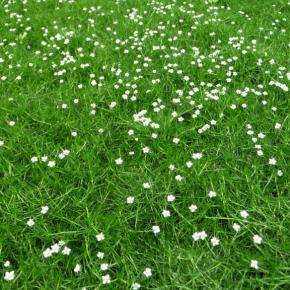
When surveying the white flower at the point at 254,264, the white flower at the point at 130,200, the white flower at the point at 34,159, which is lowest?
the white flower at the point at 34,159

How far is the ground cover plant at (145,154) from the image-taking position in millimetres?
2812

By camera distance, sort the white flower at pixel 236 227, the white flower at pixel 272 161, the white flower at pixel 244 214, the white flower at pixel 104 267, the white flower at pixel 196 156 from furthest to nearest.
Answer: the white flower at pixel 196 156
the white flower at pixel 272 161
the white flower at pixel 244 214
the white flower at pixel 236 227
the white flower at pixel 104 267

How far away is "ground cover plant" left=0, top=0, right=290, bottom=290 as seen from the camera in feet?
9.23

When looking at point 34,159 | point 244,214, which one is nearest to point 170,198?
point 244,214

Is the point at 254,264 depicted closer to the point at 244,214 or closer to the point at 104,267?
the point at 244,214

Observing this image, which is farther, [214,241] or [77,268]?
[214,241]

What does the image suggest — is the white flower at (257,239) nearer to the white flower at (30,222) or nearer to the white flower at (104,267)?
the white flower at (104,267)

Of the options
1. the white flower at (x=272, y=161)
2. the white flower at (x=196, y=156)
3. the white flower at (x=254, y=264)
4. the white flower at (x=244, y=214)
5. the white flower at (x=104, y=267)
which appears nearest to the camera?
the white flower at (x=254, y=264)

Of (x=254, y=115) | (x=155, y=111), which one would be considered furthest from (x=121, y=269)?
(x=254, y=115)

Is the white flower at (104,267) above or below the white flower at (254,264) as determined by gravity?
below

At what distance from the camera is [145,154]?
12.1 feet

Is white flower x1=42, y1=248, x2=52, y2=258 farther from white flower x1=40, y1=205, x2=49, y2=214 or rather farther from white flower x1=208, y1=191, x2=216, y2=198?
white flower x1=208, y1=191, x2=216, y2=198

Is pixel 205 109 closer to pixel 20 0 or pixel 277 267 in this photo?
pixel 277 267

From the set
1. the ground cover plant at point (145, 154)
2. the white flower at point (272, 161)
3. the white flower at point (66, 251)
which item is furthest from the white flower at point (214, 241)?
the white flower at point (66, 251)
